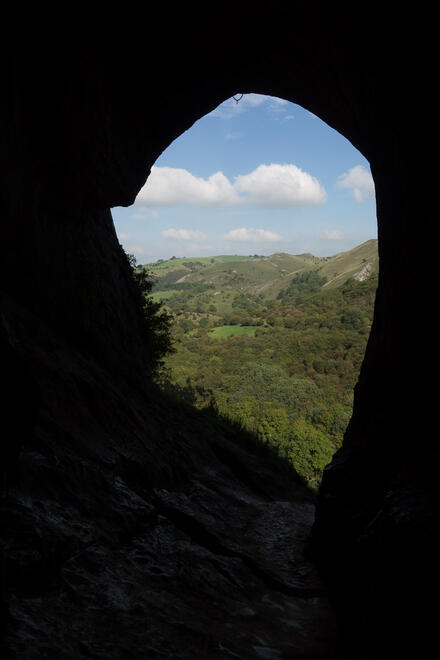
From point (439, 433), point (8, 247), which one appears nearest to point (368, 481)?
point (439, 433)

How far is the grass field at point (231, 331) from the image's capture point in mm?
131375

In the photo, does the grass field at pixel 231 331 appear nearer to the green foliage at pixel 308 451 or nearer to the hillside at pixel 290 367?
the hillside at pixel 290 367

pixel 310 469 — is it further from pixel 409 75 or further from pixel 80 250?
pixel 409 75

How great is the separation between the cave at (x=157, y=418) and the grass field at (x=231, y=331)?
389 feet

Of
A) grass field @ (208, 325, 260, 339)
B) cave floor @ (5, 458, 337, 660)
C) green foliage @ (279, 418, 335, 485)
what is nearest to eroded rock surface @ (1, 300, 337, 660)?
cave floor @ (5, 458, 337, 660)

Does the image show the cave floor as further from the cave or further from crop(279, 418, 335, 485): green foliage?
crop(279, 418, 335, 485): green foliage

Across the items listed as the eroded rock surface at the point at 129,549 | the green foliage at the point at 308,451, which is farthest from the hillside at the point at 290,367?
the eroded rock surface at the point at 129,549

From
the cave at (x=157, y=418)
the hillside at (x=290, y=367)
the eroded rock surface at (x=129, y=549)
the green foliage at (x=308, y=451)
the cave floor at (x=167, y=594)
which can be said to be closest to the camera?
the cave floor at (x=167, y=594)

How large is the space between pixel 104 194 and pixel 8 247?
153 inches

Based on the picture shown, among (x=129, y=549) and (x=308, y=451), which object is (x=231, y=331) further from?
(x=129, y=549)

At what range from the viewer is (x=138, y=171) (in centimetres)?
1256

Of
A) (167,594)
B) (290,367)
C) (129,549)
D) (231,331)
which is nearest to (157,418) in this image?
(129,549)

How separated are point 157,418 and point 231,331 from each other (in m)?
124

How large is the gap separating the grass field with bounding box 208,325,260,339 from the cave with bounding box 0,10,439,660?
118423mm
